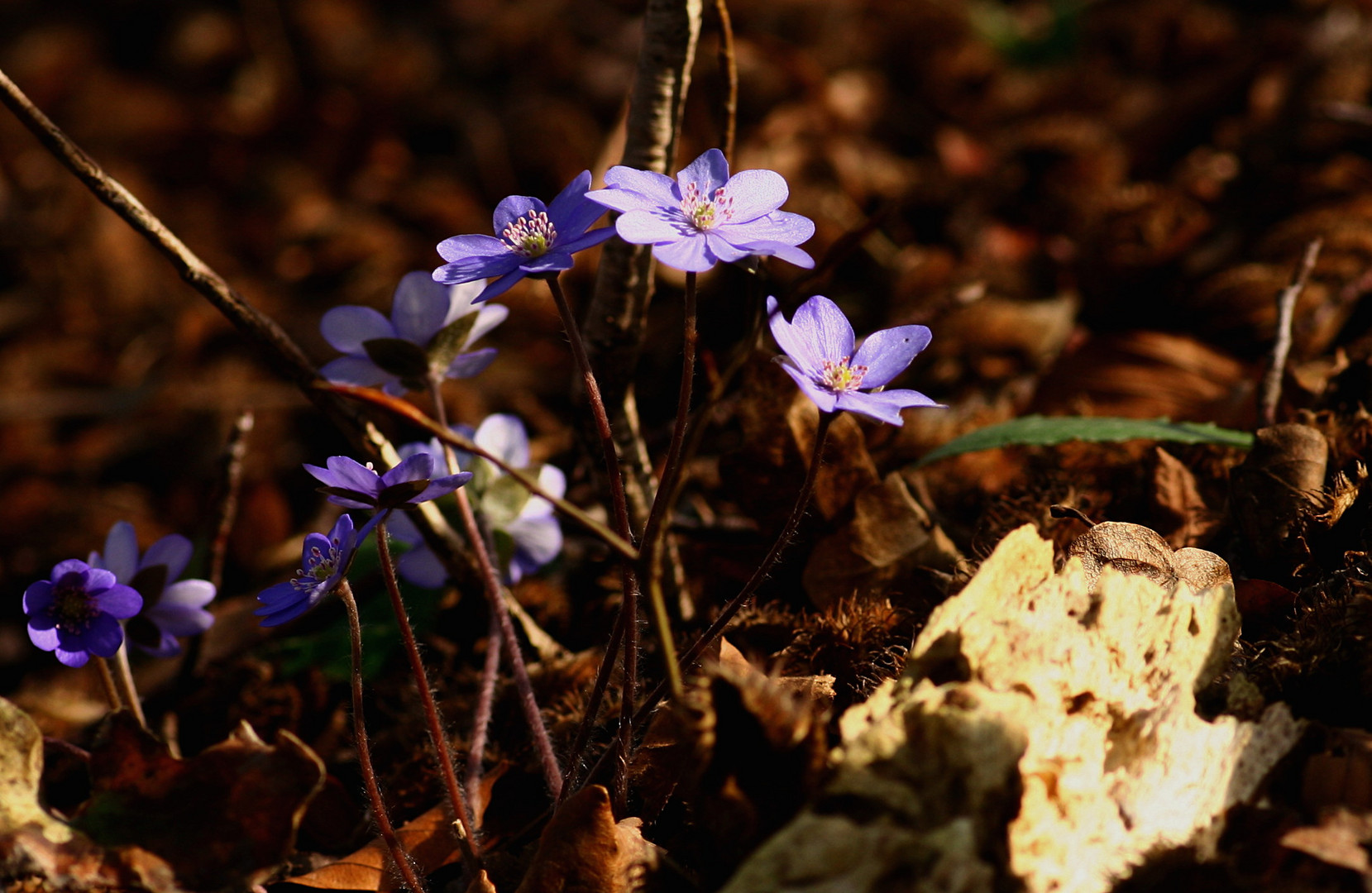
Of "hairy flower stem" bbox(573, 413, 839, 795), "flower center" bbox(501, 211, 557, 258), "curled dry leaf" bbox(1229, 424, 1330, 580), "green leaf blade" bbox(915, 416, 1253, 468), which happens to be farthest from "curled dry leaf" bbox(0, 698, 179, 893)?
"curled dry leaf" bbox(1229, 424, 1330, 580)

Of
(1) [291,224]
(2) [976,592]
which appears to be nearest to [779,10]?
(1) [291,224]

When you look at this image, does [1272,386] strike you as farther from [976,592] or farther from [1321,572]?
[976,592]

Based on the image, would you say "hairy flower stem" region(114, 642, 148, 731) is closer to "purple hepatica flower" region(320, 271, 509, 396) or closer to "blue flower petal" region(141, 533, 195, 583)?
"blue flower petal" region(141, 533, 195, 583)

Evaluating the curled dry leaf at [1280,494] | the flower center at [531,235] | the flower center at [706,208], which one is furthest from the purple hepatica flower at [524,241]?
the curled dry leaf at [1280,494]

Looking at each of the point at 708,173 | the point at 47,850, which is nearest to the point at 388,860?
the point at 47,850

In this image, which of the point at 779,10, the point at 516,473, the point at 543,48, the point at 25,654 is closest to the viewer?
the point at 516,473

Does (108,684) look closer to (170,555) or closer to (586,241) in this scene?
(170,555)
